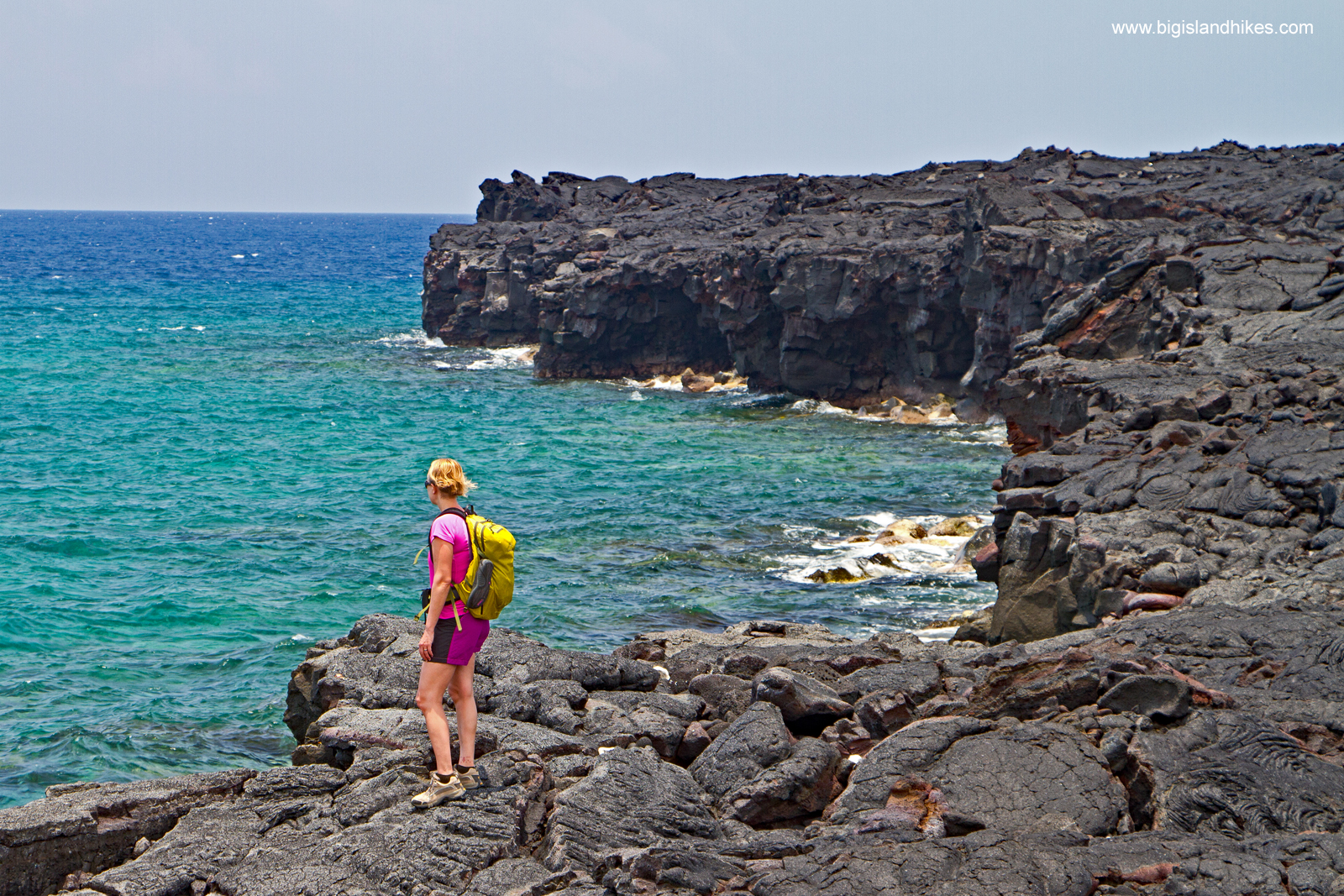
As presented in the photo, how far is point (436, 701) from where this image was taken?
10.2 m

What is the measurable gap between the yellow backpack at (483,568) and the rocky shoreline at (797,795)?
1.81m

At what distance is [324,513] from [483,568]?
29078mm

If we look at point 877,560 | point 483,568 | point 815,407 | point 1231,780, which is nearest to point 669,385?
point 815,407

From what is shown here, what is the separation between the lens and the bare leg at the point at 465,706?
34.0 feet

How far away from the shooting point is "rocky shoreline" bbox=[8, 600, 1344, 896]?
8750mm

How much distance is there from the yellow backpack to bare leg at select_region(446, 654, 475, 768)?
0.54m

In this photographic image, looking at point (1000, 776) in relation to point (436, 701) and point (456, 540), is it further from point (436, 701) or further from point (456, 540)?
point (456, 540)

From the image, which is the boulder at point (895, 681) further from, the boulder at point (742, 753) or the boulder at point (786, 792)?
the boulder at point (786, 792)

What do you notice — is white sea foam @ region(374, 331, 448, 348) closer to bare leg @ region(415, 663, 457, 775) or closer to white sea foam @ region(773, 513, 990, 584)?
white sea foam @ region(773, 513, 990, 584)

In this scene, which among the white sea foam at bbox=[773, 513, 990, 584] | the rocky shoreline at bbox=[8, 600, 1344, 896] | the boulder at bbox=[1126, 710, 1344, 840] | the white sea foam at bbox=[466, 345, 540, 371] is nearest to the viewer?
the rocky shoreline at bbox=[8, 600, 1344, 896]

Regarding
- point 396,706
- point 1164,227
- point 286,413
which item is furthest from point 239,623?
point 1164,227

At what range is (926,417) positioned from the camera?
53.0 m

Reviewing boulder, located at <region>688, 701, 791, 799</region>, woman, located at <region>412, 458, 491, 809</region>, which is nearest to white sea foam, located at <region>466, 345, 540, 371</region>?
boulder, located at <region>688, 701, 791, 799</region>

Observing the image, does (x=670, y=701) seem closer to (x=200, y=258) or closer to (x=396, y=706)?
(x=396, y=706)
